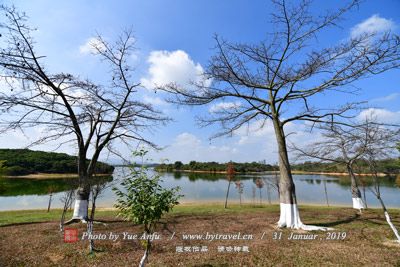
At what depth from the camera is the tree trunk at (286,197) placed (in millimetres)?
8617

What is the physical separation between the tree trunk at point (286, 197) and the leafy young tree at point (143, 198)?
5.56 metres

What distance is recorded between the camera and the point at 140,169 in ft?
16.8

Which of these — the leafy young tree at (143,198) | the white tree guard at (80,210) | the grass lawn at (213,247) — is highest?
the leafy young tree at (143,198)

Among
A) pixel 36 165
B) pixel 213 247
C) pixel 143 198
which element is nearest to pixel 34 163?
pixel 36 165

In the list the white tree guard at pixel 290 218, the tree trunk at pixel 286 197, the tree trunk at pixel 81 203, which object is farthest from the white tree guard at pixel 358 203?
the tree trunk at pixel 81 203

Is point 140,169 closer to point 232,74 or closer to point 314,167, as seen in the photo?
point 232,74

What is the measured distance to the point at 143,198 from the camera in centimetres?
480

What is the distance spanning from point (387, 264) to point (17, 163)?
7694 centimetres

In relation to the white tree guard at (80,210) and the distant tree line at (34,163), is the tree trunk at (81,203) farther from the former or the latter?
the distant tree line at (34,163)

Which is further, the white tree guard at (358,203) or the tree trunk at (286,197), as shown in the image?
the white tree guard at (358,203)

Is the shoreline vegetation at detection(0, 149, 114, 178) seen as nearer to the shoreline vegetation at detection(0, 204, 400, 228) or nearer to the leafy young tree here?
the shoreline vegetation at detection(0, 204, 400, 228)

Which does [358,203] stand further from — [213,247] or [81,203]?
[81,203]

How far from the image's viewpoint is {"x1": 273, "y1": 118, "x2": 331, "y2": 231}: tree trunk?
862cm

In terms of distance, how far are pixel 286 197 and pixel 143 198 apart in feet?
20.5
